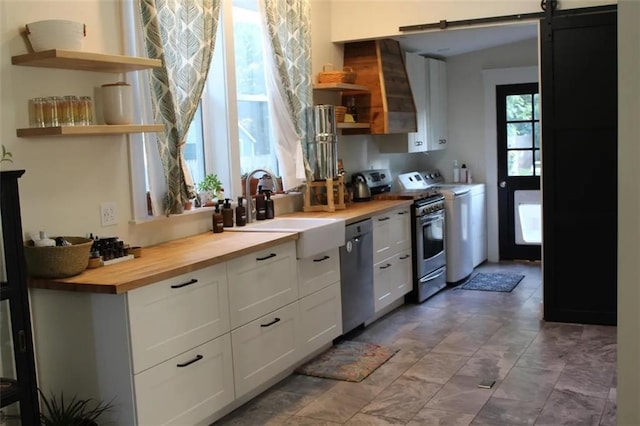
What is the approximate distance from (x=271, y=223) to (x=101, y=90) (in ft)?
5.37

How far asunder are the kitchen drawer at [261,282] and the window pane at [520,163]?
4112 mm

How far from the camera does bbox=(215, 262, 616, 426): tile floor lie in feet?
12.1

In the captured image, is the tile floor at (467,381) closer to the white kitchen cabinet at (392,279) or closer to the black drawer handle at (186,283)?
the white kitchen cabinet at (392,279)

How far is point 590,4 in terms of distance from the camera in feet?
16.2

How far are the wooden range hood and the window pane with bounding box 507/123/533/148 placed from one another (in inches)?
73.2

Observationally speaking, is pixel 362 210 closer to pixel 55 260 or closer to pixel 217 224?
pixel 217 224

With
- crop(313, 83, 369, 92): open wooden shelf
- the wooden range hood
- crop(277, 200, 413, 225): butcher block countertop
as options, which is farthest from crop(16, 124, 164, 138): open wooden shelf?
the wooden range hood

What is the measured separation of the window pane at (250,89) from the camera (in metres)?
5.00

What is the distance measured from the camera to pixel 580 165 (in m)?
5.07

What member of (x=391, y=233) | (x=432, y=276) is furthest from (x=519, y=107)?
(x=391, y=233)

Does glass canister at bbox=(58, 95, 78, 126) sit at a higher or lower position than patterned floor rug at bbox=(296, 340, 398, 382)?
higher

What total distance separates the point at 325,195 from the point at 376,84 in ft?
3.70

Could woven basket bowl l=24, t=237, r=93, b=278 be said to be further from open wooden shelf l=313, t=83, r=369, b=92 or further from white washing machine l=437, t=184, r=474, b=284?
white washing machine l=437, t=184, r=474, b=284
